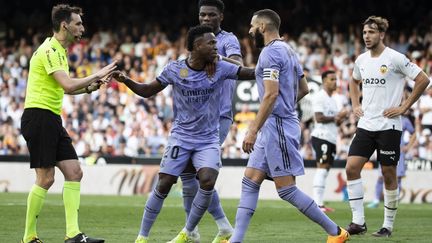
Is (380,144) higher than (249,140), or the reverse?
(249,140)

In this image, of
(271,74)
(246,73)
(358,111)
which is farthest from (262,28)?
(358,111)

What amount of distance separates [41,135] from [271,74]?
2.60m

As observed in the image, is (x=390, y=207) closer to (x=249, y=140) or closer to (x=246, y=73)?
(x=246, y=73)

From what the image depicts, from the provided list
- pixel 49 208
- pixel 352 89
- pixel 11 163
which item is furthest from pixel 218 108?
pixel 11 163

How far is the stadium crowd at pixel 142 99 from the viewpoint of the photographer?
25703mm

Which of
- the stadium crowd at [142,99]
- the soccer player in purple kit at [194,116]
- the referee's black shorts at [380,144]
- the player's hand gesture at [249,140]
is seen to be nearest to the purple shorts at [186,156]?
the soccer player in purple kit at [194,116]

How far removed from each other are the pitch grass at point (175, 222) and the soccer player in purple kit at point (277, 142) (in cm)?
152

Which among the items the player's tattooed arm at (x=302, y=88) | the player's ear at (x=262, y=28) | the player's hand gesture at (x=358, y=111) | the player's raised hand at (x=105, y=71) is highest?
the player's ear at (x=262, y=28)

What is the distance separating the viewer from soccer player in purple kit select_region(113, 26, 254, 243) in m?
10.7

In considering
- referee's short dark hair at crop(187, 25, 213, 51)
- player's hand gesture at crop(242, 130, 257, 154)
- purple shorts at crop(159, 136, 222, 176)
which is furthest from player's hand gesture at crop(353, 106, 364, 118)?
player's hand gesture at crop(242, 130, 257, 154)

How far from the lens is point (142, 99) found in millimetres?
28953

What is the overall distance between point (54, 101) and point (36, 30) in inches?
960

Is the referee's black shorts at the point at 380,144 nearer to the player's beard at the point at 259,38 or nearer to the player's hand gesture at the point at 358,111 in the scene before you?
the player's hand gesture at the point at 358,111

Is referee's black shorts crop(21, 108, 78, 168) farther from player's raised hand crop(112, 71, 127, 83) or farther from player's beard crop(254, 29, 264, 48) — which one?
player's beard crop(254, 29, 264, 48)
